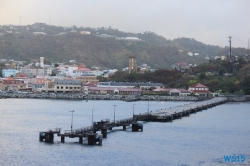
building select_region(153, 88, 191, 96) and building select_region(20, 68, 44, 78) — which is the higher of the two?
building select_region(20, 68, 44, 78)

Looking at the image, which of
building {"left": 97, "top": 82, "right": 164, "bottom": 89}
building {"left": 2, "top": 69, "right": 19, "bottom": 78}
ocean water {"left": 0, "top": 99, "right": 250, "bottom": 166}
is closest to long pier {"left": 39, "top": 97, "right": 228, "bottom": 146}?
ocean water {"left": 0, "top": 99, "right": 250, "bottom": 166}

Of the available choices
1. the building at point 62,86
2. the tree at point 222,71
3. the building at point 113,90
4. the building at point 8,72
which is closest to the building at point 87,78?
the building at point 62,86

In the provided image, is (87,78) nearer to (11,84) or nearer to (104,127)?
(11,84)

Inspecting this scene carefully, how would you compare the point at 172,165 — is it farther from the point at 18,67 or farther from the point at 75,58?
the point at 75,58

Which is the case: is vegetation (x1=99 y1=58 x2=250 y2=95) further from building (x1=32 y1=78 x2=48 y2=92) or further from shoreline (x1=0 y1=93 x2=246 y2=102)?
building (x1=32 y1=78 x2=48 y2=92)

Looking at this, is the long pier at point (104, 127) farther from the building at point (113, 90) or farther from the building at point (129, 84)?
the building at point (129, 84)

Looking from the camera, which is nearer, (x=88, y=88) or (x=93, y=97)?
(x=93, y=97)

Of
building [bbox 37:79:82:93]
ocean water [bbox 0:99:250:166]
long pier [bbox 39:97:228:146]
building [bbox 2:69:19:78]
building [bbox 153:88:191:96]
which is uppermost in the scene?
building [bbox 2:69:19:78]

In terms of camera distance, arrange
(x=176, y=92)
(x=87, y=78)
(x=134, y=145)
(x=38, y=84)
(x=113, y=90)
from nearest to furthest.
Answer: (x=134, y=145)
(x=176, y=92)
(x=113, y=90)
(x=38, y=84)
(x=87, y=78)

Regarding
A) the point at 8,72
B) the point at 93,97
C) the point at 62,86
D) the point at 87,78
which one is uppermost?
the point at 8,72

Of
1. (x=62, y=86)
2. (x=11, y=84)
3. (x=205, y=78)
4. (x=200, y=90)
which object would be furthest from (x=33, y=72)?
(x=200, y=90)

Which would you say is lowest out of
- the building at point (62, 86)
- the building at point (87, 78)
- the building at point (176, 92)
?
the building at point (176, 92)

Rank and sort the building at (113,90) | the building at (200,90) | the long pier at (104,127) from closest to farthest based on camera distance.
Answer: the long pier at (104,127), the building at (200,90), the building at (113,90)

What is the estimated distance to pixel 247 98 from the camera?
8575cm
